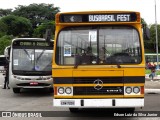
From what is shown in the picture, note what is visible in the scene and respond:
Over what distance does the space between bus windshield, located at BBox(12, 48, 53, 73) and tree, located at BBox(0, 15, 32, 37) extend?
7980 cm

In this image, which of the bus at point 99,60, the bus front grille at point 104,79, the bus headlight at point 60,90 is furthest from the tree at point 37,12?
the bus front grille at point 104,79

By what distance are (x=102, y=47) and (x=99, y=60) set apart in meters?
0.35

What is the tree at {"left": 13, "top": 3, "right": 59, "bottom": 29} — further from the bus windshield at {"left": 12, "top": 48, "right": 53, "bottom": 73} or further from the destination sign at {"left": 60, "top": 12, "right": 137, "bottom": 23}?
the destination sign at {"left": 60, "top": 12, "right": 137, "bottom": 23}

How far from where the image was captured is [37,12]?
103 meters

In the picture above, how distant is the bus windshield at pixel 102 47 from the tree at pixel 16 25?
87.6m

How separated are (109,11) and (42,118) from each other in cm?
358

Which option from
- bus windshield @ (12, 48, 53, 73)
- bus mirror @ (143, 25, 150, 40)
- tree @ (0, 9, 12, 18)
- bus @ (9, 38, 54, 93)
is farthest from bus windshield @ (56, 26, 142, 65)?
tree @ (0, 9, 12, 18)

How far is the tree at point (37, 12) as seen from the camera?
336ft

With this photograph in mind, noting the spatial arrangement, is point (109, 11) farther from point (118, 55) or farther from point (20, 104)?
point (20, 104)

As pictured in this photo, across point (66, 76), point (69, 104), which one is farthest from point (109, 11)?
point (69, 104)

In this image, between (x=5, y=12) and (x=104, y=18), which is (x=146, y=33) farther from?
(x=5, y=12)

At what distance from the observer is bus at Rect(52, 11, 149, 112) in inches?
370

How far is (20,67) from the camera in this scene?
55.6 ft

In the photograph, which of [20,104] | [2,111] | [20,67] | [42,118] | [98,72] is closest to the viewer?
[98,72]
